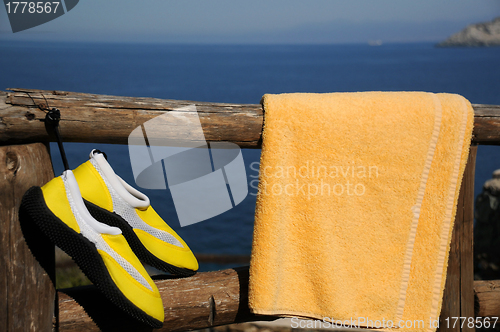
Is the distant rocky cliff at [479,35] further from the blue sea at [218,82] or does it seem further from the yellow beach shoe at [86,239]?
the yellow beach shoe at [86,239]

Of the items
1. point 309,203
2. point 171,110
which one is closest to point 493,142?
point 309,203

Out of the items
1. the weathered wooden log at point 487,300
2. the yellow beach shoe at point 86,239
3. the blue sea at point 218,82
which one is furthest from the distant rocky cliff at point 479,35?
the yellow beach shoe at point 86,239

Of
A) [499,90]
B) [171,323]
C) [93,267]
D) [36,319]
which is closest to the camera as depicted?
[93,267]

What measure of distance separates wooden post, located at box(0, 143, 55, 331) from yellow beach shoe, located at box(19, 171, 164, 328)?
0.05 metres

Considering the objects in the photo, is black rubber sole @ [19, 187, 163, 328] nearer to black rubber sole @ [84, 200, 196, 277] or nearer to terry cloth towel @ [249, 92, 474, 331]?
black rubber sole @ [84, 200, 196, 277]

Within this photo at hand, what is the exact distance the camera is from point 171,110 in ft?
4.05

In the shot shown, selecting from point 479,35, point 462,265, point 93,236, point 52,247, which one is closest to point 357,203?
point 462,265

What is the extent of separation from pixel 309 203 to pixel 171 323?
650 millimetres

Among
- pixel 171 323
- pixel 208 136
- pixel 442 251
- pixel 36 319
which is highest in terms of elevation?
pixel 208 136

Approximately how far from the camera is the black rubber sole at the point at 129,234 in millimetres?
1164

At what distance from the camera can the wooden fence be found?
1.13 meters

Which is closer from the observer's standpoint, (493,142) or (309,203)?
(309,203)

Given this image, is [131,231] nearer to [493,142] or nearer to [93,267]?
[93,267]

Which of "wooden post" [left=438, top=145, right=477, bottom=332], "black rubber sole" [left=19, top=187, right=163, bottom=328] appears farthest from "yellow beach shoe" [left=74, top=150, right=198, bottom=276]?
"wooden post" [left=438, top=145, right=477, bottom=332]
